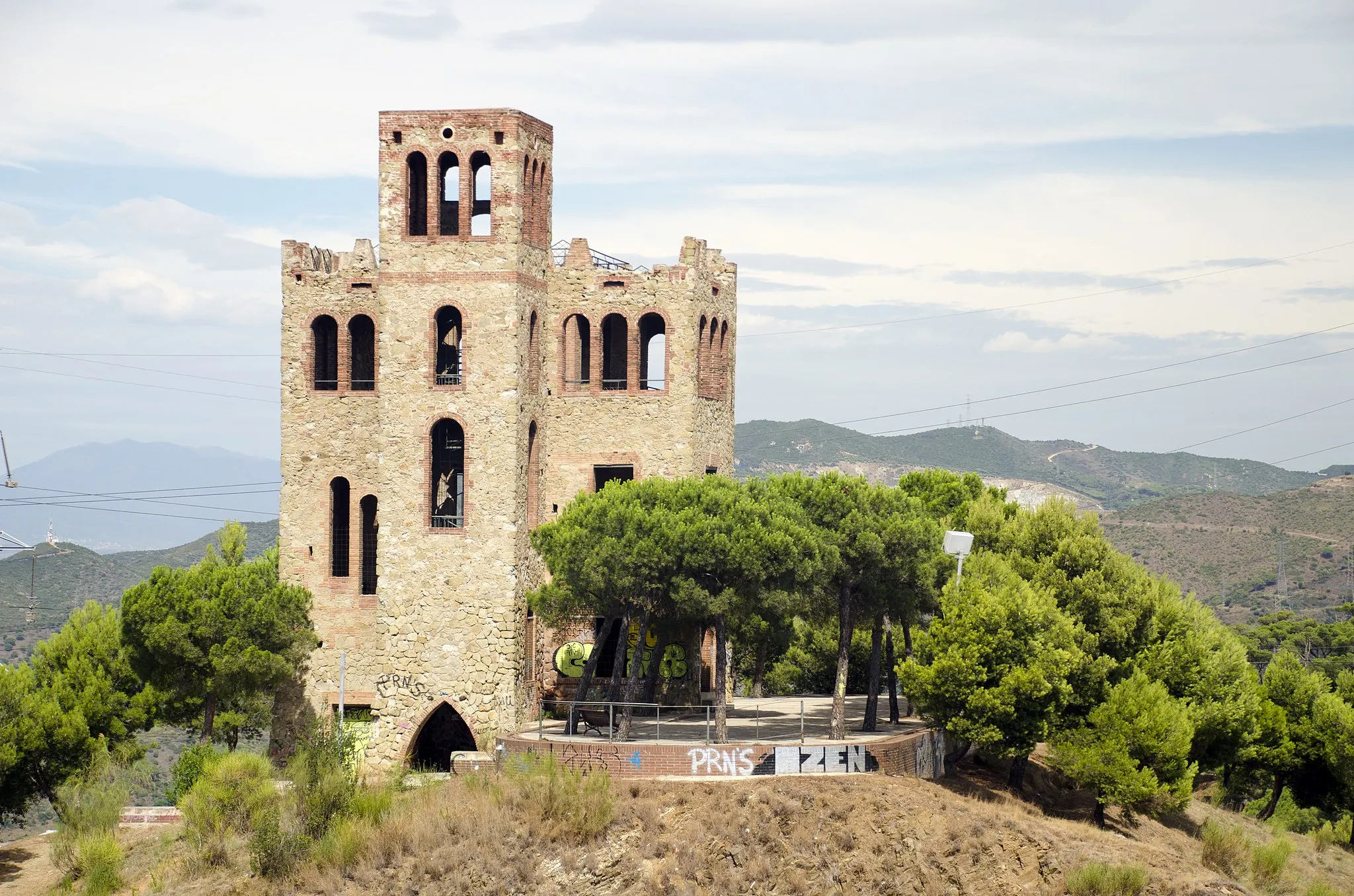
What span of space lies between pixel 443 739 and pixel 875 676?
15823mm

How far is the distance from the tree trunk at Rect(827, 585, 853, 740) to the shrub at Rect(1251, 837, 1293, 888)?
14.4 metres

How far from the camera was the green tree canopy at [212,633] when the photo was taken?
1962 inches

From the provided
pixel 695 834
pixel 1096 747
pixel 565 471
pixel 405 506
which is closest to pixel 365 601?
pixel 405 506

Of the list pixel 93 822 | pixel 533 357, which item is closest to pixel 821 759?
pixel 533 357

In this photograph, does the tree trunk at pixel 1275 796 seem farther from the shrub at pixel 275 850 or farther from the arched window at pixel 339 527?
the shrub at pixel 275 850

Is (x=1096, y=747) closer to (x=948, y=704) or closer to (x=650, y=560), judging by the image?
(x=948, y=704)

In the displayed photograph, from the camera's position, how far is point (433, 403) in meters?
49.9

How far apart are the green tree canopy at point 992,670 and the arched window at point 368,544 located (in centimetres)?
1907

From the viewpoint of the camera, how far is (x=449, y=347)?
55531mm

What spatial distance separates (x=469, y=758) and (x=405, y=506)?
355 inches

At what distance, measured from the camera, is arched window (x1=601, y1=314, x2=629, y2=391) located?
178ft

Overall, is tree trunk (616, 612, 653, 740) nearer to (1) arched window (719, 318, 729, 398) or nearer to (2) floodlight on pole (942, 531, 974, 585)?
(2) floodlight on pole (942, 531, 974, 585)

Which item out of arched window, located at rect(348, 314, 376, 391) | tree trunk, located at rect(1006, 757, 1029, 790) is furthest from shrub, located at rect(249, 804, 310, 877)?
tree trunk, located at rect(1006, 757, 1029, 790)

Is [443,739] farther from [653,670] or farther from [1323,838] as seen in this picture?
[1323,838]
